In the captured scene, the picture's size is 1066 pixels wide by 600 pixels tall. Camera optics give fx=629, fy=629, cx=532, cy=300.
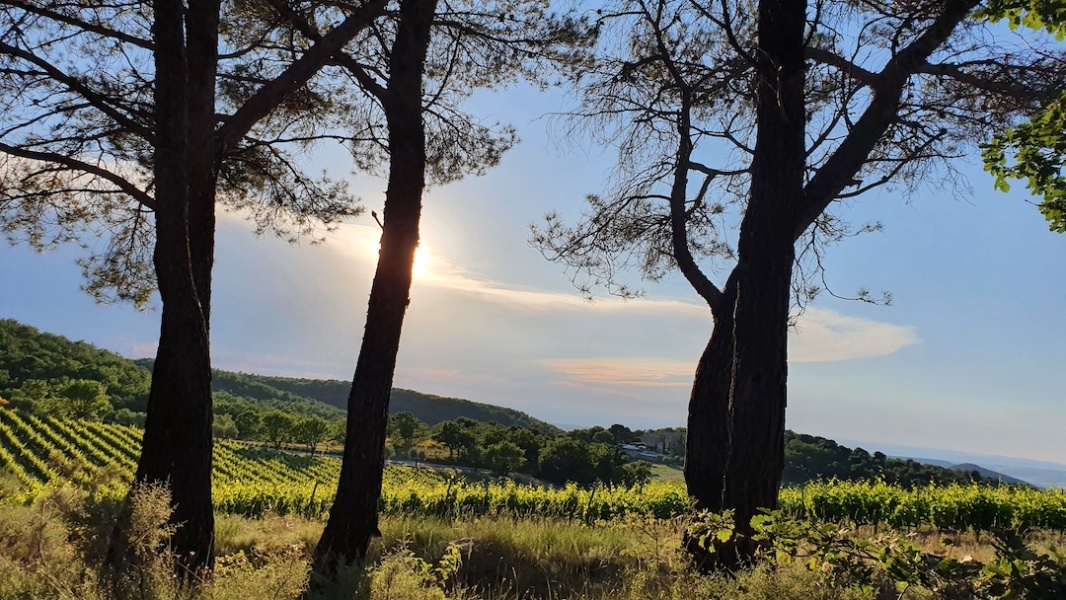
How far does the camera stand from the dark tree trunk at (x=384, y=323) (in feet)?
18.3

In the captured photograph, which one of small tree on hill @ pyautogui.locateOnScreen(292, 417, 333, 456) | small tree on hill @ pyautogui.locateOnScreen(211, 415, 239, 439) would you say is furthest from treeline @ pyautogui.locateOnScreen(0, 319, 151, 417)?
small tree on hill @ pyautogui.locateOnScreen(292, 417, 333, 456)

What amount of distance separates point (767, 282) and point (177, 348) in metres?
4.79

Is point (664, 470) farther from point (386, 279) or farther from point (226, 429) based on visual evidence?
point (386, 279)

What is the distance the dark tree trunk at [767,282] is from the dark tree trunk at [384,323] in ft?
9.91

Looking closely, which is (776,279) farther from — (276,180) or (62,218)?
(62,218)

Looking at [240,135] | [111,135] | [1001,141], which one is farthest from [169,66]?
[1001,141]

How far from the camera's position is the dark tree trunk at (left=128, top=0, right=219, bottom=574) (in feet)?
16.9

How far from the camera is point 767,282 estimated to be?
489cm

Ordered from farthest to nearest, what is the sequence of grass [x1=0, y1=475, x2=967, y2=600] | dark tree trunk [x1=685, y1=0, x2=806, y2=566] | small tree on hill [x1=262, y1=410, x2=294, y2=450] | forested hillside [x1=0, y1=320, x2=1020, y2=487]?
small tree on hill [x1=262, y1=410, x2=294, y2=450] < forested hillside [x1=0, y1=320, x2=1020, y2=487] < dark tree trunk [x1=685, y1=0, x2=806, y2=566] < grass [x1=0, y1=475, x2=967, y2=600]

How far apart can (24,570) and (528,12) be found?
24.2 feet

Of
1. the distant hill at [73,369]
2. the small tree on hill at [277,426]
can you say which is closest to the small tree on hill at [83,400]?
the distant hill at [73,369]

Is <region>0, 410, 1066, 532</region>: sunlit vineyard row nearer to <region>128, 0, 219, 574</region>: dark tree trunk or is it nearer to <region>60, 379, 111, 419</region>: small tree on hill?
<region>128, 0, 219, 574</region>: dark tree trunk

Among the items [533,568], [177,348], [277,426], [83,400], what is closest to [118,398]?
[83,400]

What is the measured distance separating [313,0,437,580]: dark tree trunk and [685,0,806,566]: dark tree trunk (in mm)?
3021
